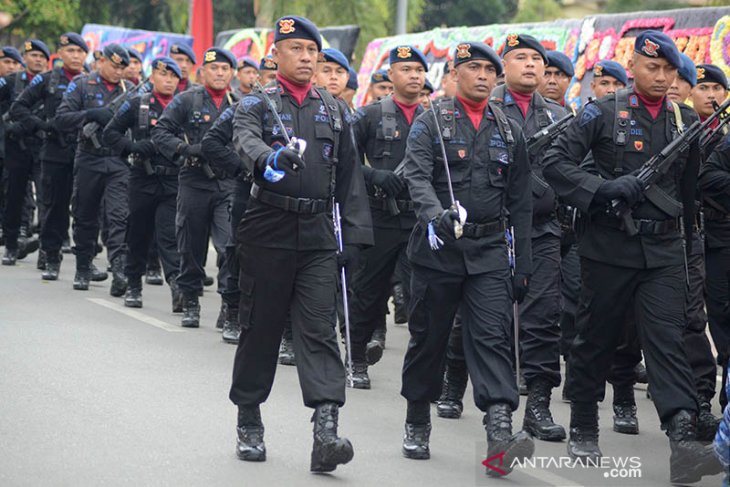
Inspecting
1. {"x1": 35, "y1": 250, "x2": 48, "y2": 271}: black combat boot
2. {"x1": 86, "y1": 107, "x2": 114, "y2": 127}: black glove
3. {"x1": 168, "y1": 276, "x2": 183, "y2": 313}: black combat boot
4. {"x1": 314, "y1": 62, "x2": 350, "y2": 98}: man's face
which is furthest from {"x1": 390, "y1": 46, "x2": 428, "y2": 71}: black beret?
{"x1": 35, "y1": 250, "x2": 48, "y2": 271}: black combat boot

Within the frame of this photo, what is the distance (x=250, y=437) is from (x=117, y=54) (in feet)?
25.1

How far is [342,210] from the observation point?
7.58m

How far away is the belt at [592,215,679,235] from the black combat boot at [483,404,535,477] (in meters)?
1.18

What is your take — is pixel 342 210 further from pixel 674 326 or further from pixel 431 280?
pixel 674 326

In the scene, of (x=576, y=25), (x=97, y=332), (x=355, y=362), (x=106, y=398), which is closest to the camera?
(x=106, y=398)

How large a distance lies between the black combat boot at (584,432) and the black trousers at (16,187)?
966cm

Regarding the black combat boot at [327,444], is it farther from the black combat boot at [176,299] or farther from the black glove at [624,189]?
the black combat boot at [176,299]

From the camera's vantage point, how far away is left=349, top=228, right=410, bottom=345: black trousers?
9.98m

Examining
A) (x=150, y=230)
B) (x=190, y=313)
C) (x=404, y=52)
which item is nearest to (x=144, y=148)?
(x=150, y=230)

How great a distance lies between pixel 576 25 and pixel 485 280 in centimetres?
1046

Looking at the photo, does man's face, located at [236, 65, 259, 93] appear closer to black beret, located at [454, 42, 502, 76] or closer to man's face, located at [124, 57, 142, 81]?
man's face, located at [124, 57, 142, 81]

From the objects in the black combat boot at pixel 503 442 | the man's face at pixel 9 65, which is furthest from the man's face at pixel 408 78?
the man's face at pixel 9 65

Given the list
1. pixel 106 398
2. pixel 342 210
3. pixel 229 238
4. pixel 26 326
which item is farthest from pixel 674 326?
pixel 26 326

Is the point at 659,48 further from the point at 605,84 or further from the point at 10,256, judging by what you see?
the point at 10,256
